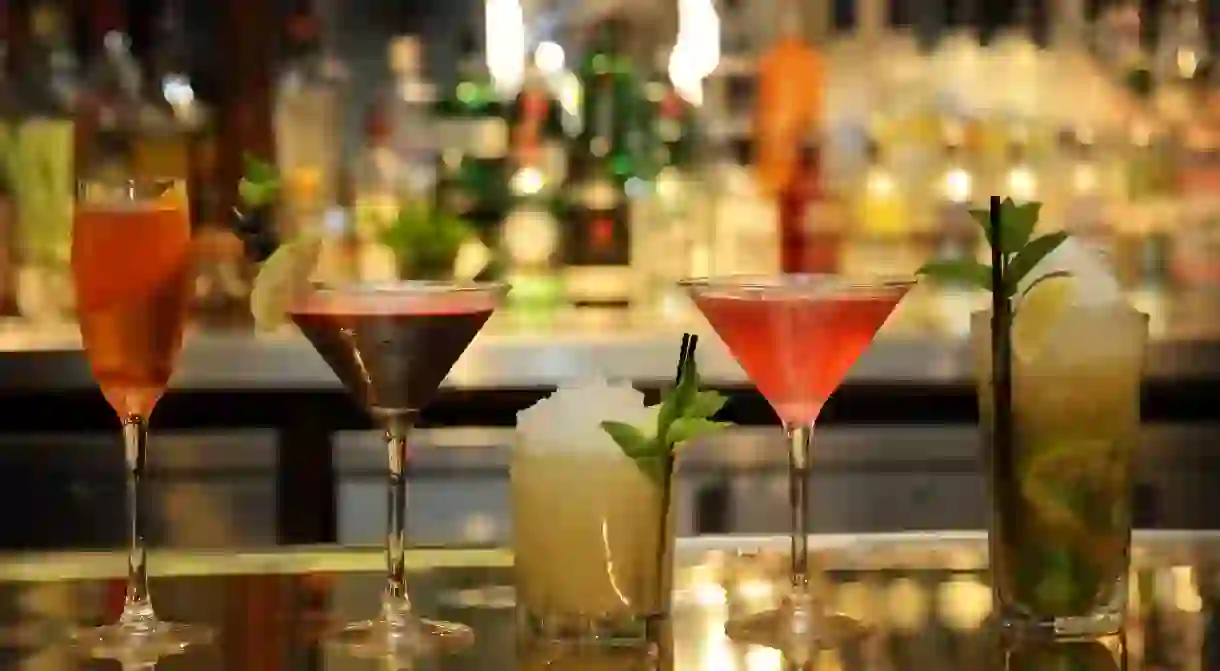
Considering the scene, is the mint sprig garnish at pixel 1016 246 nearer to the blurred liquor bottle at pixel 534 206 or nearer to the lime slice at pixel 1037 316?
the lime slice at pixel 1037 316

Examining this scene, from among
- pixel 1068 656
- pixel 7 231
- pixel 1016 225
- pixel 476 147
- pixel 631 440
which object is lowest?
pixel 1068 656

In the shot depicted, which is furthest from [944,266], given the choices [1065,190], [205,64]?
[205,64]

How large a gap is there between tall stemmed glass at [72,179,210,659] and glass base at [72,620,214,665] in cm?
4

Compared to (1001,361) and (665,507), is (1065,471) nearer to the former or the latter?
(1001,361)

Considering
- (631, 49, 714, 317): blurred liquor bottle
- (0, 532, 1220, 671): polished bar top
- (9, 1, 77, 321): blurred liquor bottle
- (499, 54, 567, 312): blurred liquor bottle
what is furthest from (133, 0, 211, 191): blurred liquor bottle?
(0, 532, 1220, 671): polished bar top

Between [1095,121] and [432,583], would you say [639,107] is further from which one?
[432,583]

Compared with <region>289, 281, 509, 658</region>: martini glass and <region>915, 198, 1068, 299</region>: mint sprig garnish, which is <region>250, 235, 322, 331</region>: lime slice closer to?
<region>289, 281, 509, 658</region>: martini glass

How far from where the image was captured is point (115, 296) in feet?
2.90

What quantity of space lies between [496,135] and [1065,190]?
766mm

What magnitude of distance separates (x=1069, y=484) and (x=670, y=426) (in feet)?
0.65

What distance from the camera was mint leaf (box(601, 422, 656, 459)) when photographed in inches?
31.2

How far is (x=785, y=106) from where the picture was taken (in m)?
2.29

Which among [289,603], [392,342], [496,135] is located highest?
[496,135]

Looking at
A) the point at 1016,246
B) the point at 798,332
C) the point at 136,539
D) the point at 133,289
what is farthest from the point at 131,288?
the point at 1016,246
